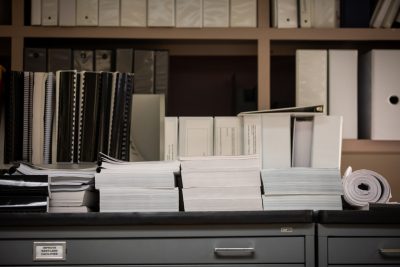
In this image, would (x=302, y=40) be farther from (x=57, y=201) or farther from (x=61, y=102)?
(x=57, y=201)

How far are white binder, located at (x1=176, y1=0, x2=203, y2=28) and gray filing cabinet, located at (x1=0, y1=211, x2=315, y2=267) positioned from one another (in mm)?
825

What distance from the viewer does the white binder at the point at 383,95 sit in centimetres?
190

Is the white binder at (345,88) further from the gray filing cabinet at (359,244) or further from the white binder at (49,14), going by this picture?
the white binder at (49,14)

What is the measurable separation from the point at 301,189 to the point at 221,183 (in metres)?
0.25

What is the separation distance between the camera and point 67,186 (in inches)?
59.7

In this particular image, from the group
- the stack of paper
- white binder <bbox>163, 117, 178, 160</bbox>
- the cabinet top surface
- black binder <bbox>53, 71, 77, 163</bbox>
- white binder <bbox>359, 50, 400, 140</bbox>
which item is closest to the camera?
the cabinet top surface

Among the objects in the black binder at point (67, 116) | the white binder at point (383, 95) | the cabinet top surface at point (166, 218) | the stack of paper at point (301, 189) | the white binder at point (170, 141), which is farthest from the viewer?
the white binder at point (383, 95)

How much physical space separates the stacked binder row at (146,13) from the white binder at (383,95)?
0.49 meters

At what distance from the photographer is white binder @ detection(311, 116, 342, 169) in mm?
1710

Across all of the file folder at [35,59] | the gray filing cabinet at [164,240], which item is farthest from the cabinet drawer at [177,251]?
the file folder at [35,59]

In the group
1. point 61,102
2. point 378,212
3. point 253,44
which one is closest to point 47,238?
point 61,102

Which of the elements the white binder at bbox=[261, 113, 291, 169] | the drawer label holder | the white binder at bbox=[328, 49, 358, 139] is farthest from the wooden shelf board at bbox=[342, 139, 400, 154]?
the drawer label holder

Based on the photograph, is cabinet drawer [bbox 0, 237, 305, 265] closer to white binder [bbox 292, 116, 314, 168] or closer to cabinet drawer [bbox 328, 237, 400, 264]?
cabinet drawer [bbox 328, 237, 400, 264]

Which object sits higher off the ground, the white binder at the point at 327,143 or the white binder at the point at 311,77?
the white binder at the point at 311,77
